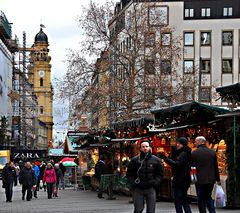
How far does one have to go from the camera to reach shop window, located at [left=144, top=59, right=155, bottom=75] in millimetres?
51438

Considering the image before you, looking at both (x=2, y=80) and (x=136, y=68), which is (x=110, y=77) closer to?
(x=136, y=68)

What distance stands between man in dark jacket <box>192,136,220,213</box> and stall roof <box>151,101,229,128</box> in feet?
20.8

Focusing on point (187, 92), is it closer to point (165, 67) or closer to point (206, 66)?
point (165, 67)

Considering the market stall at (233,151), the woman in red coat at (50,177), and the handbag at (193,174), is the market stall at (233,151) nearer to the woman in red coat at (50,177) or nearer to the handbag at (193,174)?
the handbag at (193,174)

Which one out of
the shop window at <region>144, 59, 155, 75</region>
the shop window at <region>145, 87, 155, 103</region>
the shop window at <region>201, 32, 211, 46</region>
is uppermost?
the shop window at <region>201, 32, 211, 46</region>

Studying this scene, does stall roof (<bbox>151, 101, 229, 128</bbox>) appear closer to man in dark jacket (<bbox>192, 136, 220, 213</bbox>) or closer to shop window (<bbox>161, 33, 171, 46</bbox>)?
man in dark jacket (<bbox>192, 136, 220, 213</bbox>)

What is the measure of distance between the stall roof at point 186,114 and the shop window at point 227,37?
5325 cm

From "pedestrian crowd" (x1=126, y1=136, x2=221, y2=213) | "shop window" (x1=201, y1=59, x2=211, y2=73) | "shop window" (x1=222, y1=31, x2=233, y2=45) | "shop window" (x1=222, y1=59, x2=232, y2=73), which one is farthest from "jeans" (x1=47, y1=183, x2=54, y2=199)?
"shop window" (x1=222, y1=31, x2=233, y2=45)

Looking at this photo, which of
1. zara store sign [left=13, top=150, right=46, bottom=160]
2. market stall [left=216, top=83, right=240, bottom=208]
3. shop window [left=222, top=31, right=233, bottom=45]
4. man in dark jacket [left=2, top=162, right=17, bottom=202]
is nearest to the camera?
market stall [left=216, top=83, right=240, bottom=208]

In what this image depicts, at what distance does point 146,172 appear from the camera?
14.7 meters

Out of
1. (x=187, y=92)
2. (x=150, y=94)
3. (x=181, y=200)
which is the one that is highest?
(x=187, y=92)

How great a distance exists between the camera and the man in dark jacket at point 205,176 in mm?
15648

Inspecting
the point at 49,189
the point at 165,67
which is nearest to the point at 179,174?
the point at 49,189

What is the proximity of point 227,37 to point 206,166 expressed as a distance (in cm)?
6458
